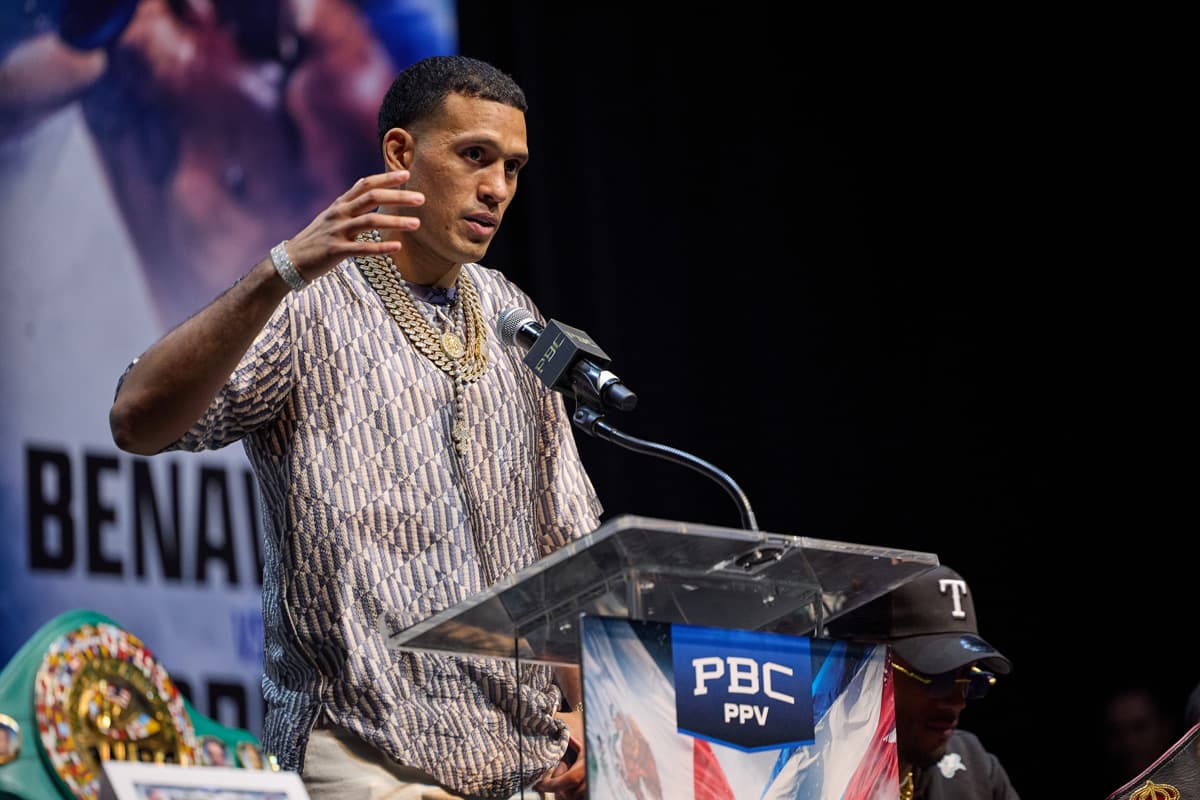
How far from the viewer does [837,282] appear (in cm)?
489

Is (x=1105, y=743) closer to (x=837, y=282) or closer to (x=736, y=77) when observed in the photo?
(x=837, y=282)

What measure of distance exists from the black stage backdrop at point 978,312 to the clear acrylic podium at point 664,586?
2783 mm

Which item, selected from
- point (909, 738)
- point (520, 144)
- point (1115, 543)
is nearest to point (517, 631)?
point (520, 144)

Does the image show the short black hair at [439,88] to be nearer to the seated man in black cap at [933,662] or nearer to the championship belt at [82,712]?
the championship belt at [82,712]

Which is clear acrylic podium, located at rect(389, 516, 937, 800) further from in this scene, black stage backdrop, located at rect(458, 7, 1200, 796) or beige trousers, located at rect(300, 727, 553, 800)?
black stage backdrop, located at rect(458, 7, 1200, 796)

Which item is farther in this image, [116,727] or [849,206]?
[849,206]

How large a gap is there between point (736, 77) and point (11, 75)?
2.23m

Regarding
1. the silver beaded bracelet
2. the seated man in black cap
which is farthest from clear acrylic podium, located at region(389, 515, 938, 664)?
the seated man in black cap

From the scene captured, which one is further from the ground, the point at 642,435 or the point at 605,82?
the point at 605,82

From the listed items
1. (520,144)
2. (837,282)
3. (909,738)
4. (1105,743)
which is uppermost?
(520,144)

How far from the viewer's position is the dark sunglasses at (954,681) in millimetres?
3115

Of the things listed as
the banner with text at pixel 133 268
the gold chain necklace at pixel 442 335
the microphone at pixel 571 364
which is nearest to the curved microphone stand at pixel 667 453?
the microphone at pixel 571 364

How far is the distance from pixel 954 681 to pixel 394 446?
1.39 meters

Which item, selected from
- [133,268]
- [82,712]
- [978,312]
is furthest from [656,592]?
[978,312]
